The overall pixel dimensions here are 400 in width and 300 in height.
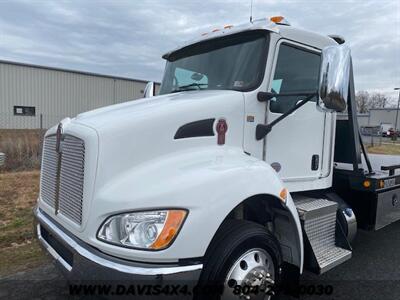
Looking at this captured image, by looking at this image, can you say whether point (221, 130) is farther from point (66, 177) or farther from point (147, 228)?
point (66, 177)

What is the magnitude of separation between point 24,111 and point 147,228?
30089 millimetres

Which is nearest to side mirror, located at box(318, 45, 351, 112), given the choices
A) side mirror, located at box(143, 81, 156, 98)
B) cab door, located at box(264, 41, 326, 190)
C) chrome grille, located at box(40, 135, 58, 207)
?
cab door, located at box(264, 41, 326, 190)

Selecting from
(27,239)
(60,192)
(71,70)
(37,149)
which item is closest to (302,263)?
(60,192)

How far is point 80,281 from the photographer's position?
251 cm

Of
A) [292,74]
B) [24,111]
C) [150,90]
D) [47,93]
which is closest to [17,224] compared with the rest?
[150,90]

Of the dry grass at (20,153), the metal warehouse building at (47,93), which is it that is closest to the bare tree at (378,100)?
the metal warehouse building at (47,93)

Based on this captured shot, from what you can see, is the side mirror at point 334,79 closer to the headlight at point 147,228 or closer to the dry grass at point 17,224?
the headlight at point 147,228

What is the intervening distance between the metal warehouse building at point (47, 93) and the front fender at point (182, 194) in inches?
983

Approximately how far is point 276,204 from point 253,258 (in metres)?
0.54

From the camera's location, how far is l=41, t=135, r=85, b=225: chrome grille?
266 cm

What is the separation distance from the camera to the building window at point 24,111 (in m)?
28.7

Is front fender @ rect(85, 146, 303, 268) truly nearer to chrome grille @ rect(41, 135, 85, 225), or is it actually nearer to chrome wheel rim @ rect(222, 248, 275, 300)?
chrome grille @ rect(41, 135, 85, 225)

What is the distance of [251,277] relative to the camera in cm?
278

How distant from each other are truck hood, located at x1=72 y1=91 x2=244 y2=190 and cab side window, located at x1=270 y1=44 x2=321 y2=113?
0.51 m
